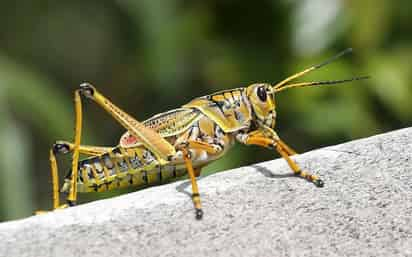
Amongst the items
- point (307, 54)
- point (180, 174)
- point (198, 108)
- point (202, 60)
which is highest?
point (202, 60)

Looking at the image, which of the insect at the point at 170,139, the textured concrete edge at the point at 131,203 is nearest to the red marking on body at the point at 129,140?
the insect at the point at 170,139

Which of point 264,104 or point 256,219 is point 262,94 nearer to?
point 264,104

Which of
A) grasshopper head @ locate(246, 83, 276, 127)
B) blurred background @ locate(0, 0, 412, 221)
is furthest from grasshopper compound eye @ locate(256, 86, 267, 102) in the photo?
blurred background @ locate(0, 0, 412, 221)

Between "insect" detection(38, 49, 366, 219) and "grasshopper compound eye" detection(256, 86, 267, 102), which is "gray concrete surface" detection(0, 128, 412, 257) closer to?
"insect" detection(38, 49, 366, 219)

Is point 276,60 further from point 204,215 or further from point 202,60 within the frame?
point 204,215

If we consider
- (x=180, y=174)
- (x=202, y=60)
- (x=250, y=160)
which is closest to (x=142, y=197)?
(x=180, y=174)

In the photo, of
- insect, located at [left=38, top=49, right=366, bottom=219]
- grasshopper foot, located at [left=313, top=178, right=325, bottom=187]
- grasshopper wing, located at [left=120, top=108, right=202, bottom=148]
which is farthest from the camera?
grasshopper wing, located at [left=120, top=108, right=202, bottom=148]
